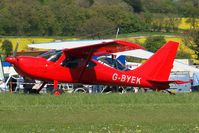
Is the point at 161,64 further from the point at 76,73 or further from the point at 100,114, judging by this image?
the point at 100,114

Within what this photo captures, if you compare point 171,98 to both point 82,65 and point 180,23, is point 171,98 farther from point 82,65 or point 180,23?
point 180,23

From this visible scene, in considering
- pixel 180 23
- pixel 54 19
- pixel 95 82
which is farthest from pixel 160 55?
pixel 180 23

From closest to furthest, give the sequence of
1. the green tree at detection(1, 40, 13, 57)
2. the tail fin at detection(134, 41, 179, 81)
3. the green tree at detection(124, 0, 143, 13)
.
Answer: the tail fin at detection(134, 41, 179, 81) → the green tree at detection(1, 40, 13, 57) → the green tree at detection(124, 0, 143, 13)

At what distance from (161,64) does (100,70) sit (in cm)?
290

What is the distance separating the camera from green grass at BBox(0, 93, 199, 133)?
1444 centimetres

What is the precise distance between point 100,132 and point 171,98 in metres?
9.05

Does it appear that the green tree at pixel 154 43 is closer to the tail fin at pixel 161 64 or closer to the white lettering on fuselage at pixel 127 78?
the tail fin at pixel 161 64

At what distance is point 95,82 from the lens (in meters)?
27.5

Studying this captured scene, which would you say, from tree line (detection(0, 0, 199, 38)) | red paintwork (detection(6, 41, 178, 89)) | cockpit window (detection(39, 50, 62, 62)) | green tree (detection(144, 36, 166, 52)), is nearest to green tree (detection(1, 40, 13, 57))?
green tree (detection(144, 36, 166, 52))

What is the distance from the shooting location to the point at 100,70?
89.4ft

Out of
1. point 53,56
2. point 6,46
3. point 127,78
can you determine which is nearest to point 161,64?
point 127,78

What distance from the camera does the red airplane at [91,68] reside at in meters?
26.0

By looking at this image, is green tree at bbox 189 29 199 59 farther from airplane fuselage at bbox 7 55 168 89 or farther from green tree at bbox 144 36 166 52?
airplane fuselage at bbox 7 55 168 89

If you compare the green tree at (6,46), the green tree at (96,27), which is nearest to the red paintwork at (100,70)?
the green tree at (6,46)
